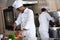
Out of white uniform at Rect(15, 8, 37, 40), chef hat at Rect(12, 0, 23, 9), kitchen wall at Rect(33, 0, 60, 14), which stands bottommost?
white uniform at Rect(15, 8, 37, 40)

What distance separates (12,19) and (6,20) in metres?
0.19

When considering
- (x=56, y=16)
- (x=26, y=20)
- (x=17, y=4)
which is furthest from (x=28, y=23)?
(x=56, y=16)

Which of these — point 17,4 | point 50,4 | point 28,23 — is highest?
point 50,4

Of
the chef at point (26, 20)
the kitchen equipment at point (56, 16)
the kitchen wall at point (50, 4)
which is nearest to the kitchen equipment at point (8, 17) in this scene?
the kitchen wall at point (50, 4)

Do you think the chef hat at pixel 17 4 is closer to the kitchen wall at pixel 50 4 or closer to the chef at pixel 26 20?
the chef at pixel 26 20

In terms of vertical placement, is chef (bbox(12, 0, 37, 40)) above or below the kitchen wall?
below

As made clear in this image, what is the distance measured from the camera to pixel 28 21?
293 centimetres

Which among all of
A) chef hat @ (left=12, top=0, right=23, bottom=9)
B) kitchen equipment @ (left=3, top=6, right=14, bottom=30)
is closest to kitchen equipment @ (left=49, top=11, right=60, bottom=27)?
kitchen equipment @ (left=3, top=6, right=14, bottom=30)

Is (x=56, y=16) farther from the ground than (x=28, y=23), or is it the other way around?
(x=56, y=16)

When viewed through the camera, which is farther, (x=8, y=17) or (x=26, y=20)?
(x=8, y=17)

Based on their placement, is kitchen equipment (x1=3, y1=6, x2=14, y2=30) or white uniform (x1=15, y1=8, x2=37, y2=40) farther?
kitchen equipment (x1=3, y1=6, x2=14, y2=30)

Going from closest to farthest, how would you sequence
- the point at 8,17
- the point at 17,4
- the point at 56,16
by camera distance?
the point at 17,4
the point at 8,17
the point at 56,16

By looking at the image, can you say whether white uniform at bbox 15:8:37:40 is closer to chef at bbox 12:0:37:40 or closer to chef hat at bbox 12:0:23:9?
chef at bbox 12:0:37:40

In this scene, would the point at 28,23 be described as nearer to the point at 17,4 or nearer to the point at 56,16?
the point at 17,4
